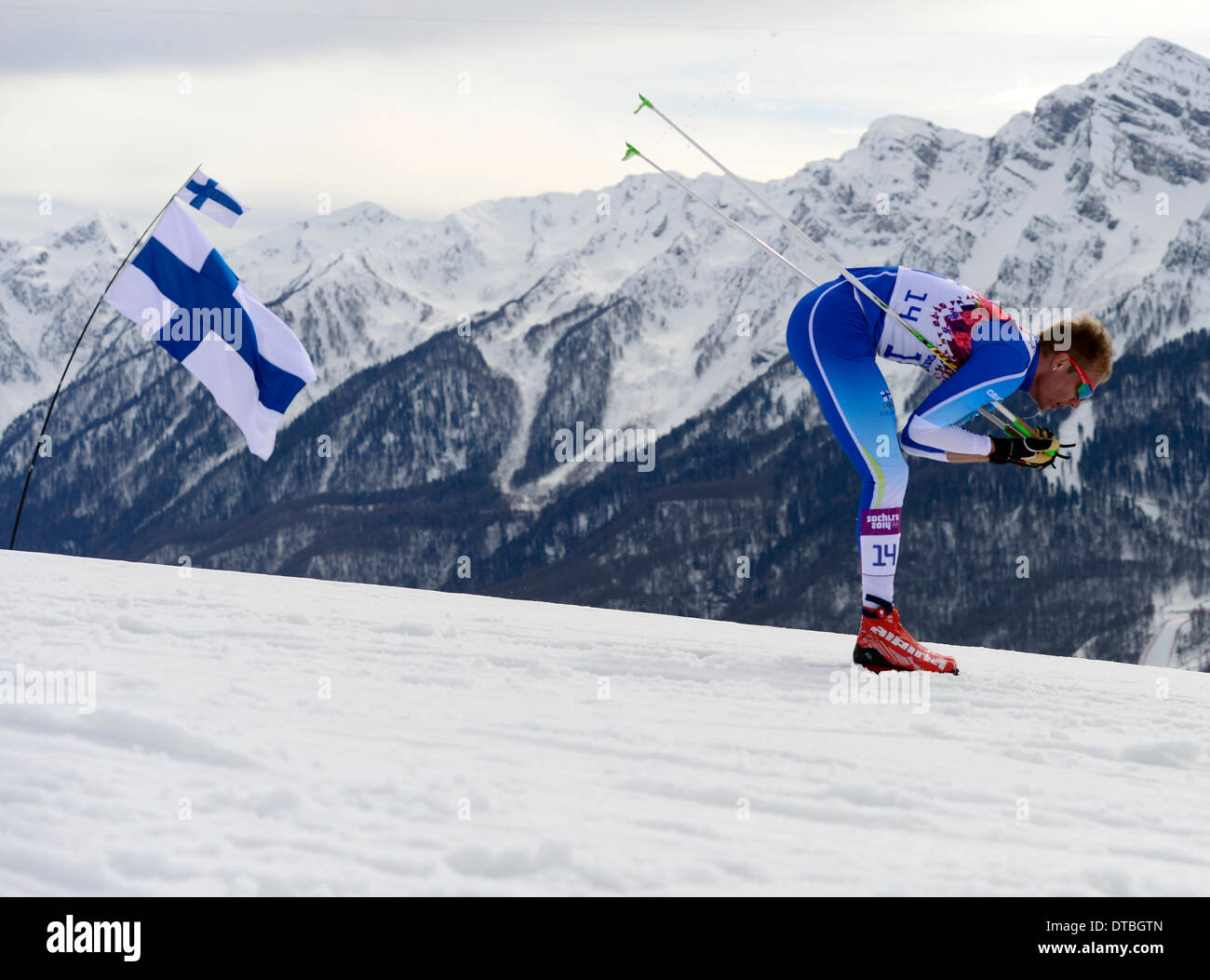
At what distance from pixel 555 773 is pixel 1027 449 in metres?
3.00

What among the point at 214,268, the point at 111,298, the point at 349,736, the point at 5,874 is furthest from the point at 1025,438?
the point at 111,298

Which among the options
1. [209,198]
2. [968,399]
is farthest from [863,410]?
[209,198]

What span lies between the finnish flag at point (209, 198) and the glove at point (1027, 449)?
894cm

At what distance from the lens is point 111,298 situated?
10867 millimetres

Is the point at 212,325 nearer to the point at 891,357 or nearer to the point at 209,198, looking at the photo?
the point at 209,198

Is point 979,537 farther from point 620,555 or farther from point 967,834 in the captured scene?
point 967,834

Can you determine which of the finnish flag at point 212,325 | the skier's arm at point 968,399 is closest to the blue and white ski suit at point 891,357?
the skier's arm at point 968,399

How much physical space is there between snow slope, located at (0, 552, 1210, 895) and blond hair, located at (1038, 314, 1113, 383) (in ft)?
4.92

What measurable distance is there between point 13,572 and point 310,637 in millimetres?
2940

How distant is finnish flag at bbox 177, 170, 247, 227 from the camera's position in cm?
1170

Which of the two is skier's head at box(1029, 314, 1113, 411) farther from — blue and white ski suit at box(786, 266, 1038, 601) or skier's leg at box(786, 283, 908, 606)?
skier's leg at box(786, 283, 908, 606)

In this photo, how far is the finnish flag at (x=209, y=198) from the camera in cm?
1170

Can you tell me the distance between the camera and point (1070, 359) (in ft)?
17.3
